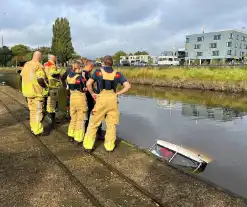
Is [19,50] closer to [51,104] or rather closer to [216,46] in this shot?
[216,46]

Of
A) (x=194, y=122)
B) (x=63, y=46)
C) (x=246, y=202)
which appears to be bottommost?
(x=194, y=122)

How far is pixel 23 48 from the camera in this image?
131375mm

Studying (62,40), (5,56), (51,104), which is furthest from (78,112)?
(5,56)

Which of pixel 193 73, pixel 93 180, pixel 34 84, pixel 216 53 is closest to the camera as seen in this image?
pixel 93 180

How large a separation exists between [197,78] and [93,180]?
30210mm

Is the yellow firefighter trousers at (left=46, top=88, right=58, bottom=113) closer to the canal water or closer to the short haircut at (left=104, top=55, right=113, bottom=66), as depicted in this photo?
the canal water

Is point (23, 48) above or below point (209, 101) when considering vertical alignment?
above

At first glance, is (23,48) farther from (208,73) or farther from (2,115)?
(2,115)

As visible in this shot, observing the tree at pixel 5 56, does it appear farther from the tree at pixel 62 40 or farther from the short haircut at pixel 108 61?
the short haircut at pixel 108 61

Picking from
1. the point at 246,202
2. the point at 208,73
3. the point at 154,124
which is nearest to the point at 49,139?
the point at 246,202

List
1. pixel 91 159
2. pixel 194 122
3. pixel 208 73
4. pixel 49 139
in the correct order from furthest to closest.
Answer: pixel 208 73 < pixel 194 122 < pixel 49 139 < pixel 91 159

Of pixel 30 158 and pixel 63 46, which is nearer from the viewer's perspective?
pixel 30 158

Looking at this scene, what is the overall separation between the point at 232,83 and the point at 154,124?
18.5m

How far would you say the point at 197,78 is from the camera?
108 feet
